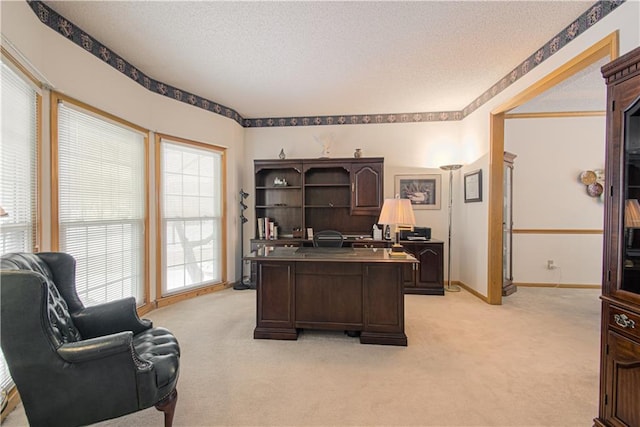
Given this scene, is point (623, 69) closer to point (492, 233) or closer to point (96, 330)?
point (492, 233)

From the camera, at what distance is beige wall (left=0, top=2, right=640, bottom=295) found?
6.98 feet

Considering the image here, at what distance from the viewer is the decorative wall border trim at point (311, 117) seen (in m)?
2.24

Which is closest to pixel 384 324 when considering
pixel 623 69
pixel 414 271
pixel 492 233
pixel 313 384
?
pixel 313 384

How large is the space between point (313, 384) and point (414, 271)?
264cm

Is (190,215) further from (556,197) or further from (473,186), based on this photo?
(556,197)

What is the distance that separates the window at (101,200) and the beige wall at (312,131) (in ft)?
0.71

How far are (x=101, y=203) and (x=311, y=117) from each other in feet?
10.6

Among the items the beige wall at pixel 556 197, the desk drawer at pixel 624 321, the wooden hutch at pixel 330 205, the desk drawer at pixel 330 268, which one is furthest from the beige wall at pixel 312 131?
the desk drawer at pixel 330 268

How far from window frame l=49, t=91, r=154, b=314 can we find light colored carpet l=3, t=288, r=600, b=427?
1.39ft

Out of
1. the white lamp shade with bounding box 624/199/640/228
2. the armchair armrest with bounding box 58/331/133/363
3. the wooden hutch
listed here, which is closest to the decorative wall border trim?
the wooden hutch

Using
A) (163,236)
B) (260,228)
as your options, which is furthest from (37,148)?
(260,228)

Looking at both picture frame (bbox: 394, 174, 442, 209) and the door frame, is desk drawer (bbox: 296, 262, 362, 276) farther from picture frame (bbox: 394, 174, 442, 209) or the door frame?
picture frame (bbox: 394, 174, 442, 209)

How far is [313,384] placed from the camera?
1999 mm

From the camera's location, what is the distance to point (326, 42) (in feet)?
8.71
